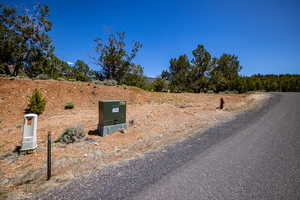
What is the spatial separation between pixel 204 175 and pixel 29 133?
4.81 metres

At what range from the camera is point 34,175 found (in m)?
3.12

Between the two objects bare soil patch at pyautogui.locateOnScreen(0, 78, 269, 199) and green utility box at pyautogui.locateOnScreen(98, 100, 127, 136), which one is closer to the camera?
bare soil patch at pyautogui.locateOnScreen(0, 78, 269, 199)

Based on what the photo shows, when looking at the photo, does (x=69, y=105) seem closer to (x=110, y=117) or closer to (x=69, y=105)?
(x=69, y=105)

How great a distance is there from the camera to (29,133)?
13.8 ft

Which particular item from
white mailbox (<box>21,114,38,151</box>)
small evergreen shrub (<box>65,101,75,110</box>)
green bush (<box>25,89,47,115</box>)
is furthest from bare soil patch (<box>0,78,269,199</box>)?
small evergreen shrub (<box>65,101,75,110</box>)

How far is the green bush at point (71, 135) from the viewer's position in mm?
4941

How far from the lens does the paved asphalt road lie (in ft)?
8.06

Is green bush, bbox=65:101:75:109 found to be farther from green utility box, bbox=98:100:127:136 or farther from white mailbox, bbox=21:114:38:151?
white mailbox, bbox=21:114:38:151

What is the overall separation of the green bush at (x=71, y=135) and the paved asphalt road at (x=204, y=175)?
2.40 m

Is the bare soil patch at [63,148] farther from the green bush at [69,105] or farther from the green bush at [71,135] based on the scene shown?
the green bush at [69,105]

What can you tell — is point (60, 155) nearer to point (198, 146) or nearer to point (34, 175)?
point (34, 175)

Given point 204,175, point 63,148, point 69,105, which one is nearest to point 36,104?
point 69,105

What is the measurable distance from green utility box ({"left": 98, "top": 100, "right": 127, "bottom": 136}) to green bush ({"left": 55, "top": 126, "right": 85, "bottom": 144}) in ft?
2.52

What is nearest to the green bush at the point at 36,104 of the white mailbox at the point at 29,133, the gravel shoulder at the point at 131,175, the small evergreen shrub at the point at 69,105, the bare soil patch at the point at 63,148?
the bare soil patch at the point at 63,148
